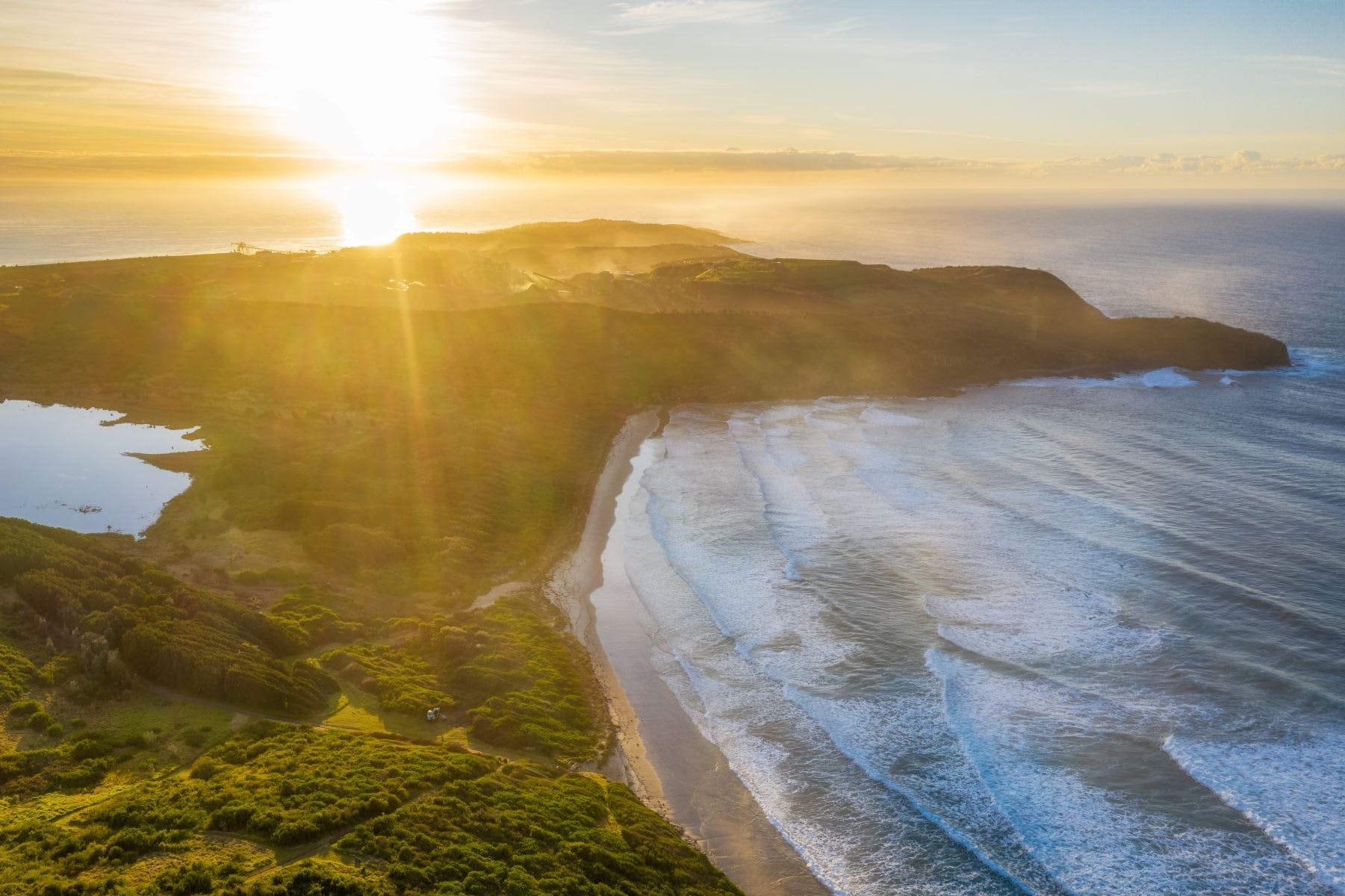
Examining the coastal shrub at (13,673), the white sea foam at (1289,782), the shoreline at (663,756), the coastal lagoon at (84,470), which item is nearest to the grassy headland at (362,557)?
the coastal shrub at (13,673)

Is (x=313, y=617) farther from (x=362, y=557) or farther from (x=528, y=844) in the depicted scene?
(x=528, y=844)

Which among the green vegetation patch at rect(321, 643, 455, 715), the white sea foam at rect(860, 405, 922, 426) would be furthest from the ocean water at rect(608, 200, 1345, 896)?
the green vegetation patch at rect(321, 643, 455, 715)

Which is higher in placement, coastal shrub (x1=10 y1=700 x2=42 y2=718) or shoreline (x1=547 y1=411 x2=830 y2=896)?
coastal shrub (x1=10 y1=700 x2=42 y2=718)

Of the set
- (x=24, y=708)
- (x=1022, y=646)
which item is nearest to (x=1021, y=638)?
(x=1022, y=646)

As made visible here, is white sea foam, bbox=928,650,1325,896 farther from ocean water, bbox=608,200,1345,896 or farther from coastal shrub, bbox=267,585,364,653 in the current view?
coastal shrub, bbox=267,585,364,653

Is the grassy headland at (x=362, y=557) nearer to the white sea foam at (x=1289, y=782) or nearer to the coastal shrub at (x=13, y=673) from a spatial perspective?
the coastal shrub at (x=13, y=673)

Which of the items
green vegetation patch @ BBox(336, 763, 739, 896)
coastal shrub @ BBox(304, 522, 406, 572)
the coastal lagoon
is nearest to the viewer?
→ green vegetation patch @ BBox(336, 763, 739, 896)
